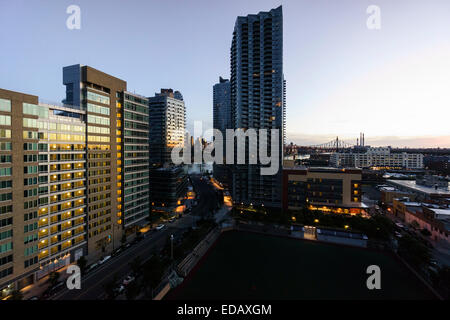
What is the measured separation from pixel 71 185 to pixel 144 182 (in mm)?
17090

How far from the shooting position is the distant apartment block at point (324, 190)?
190 ft

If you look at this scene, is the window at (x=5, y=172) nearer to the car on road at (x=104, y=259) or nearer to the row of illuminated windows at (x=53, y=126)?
the row of illuminated windows at (x=53, y=126)

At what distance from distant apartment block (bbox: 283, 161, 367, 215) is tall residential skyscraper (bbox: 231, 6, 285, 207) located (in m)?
3.78

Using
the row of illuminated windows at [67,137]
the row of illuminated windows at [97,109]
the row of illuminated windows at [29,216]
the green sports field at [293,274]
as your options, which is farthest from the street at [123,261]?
the row of illuminated windows at [97,109]

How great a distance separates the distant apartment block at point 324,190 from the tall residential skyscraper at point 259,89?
378 cm

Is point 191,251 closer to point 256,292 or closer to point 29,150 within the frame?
point 256,292

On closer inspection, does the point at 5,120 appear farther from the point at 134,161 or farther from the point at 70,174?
the point at 134,161

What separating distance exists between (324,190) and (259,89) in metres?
36.5

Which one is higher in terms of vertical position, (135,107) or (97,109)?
(135,107)

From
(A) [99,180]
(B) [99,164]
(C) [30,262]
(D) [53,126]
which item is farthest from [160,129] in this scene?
(C) [30,262]

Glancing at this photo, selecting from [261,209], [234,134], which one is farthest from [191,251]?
[234,134]

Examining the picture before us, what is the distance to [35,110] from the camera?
3036cm

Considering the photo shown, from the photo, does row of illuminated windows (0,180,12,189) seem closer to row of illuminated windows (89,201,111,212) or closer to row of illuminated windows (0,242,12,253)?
row of illuminated windows (0,242,12,253)

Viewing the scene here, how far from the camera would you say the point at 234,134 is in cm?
7044
